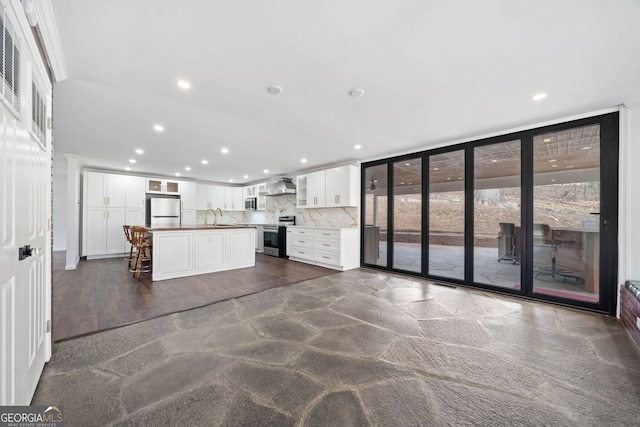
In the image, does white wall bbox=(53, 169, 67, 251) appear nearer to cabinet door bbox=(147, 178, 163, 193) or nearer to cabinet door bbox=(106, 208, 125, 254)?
cabinet door bbox=(106, 208, 125, 254)

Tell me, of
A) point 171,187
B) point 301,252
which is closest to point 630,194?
point 301,252

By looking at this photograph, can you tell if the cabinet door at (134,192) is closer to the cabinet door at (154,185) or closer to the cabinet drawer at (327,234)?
the cabinet door at (154,185)

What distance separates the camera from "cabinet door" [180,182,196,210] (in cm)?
755

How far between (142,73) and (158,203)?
5700 millimetres

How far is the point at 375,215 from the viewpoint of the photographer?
17.4ft

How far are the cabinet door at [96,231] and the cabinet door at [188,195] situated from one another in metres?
1.89

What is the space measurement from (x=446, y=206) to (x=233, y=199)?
717 centimetres

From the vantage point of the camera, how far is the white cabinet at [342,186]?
17.4 ft

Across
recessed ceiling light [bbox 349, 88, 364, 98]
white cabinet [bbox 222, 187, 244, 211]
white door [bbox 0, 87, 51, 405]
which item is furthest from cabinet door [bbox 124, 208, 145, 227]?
recessed ceiling light [bbox 349, 88, 364, 98]

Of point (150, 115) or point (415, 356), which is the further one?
point (150, 115)

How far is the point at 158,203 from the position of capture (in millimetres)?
6902

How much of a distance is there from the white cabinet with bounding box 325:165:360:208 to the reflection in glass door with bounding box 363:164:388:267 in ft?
0.85

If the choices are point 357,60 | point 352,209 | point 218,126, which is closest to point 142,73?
point 218,126

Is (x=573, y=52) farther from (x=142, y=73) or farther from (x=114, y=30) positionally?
(x=142, y=73)
